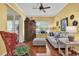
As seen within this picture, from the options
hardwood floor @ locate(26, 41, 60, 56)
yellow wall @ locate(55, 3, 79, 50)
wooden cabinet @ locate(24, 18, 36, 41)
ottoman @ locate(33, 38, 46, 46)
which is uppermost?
yellow wall @ locate(55, 3, 79, 50)

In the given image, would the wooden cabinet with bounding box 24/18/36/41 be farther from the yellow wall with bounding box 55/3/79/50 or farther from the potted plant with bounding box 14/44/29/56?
the yellow wall with bounding box 55/3/79/50

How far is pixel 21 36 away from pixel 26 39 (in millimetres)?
134

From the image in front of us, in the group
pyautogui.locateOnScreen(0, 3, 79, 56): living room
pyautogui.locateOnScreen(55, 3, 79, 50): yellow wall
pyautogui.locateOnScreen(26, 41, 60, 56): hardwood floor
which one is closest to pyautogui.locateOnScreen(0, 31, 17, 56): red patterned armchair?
pyautogui.locateOnScreen(0, 3, 79, 56): living room

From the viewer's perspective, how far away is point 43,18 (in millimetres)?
3744

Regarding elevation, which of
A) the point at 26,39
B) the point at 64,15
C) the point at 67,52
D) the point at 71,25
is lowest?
the point at 67,52

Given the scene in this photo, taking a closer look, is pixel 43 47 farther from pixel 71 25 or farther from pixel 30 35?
pixel 71 25

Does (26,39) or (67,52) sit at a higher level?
(26,39)

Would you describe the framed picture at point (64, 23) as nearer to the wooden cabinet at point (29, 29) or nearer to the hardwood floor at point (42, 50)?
the hardwood floor at point (42, 50)

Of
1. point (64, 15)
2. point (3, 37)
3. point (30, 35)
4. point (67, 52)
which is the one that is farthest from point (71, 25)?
point (3, 37)

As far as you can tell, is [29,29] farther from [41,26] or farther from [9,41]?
[9,41]

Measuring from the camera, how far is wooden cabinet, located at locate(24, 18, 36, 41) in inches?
147

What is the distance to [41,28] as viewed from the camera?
3.69 meters

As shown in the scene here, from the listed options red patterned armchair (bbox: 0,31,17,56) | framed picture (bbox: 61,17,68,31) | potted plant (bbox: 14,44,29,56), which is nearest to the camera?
potted plant (bbox: 14,44,29,56)

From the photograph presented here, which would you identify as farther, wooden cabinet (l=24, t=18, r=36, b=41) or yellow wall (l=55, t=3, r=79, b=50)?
wooden cabinet (l=24, t=18, r=36, b=41)
